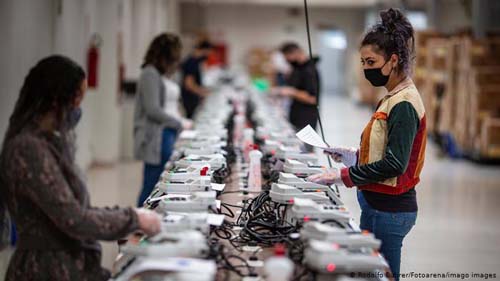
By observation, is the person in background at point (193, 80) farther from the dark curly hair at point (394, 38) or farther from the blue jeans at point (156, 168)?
the dark curly hair at point (394, 38)

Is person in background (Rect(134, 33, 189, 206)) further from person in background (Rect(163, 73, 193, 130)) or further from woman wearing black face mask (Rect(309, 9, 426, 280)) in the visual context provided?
woman wearing black face mask (Rect(309, 9, 426, 280))

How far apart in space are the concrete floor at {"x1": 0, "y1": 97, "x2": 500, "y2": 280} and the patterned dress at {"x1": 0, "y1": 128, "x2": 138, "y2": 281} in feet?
6.20

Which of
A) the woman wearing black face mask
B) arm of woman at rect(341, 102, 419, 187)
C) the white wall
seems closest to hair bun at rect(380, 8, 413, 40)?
the woman wearing black face mask

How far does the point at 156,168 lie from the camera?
5902 mm

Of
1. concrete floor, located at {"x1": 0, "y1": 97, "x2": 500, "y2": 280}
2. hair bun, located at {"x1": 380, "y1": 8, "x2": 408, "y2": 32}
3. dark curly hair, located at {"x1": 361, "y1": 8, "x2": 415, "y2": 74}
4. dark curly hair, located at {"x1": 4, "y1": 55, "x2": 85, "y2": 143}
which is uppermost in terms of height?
hair bun, located at {"x1": 380, "y1": 8, "x2": 408, "y2": 32}

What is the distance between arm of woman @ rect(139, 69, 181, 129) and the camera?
18.6 feet

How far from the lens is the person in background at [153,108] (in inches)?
224

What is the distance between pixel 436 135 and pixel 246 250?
10.6 meters

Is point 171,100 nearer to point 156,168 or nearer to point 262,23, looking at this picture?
point 156,168

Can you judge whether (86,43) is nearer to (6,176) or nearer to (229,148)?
(229,148)

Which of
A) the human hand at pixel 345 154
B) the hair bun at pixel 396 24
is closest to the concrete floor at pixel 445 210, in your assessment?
the human hand at pixel 345 154

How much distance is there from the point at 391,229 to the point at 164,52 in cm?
307

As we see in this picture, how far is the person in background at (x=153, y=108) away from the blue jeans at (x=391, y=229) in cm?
279

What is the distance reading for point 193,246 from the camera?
2.39 m
